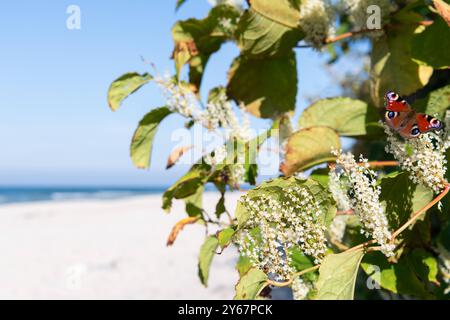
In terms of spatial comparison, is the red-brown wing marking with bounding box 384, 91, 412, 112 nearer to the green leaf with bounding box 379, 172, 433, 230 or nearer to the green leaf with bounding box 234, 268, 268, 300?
the green leaf with bounding box 379, 172, 433, 230

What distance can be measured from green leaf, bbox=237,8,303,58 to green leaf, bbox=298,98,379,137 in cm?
19

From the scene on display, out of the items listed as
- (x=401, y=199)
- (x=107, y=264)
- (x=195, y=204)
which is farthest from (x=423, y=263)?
(x=107, y=264)

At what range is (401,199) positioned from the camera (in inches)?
31.8

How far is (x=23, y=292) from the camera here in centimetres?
531

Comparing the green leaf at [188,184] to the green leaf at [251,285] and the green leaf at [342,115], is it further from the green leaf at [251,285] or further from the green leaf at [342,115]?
the green leaf at [251,285]

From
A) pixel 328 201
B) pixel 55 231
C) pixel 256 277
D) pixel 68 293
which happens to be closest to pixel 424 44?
pixel 328 201

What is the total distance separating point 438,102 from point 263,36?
0.46 metres

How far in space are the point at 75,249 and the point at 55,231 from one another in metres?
2.81

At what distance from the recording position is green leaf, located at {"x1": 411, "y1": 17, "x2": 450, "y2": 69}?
922 mm

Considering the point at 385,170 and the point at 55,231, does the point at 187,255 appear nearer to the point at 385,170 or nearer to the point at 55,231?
the point at 55,231

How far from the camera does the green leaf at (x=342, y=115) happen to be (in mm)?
1154

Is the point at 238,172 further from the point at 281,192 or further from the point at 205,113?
the point at 281,192

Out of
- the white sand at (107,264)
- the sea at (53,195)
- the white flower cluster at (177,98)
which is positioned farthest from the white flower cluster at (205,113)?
the sea at (53,195)

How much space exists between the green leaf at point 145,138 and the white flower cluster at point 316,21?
41 centimetres
